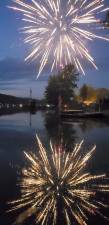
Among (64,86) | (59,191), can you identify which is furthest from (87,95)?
(59,191)

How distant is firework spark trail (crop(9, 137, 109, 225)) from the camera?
26.7ft

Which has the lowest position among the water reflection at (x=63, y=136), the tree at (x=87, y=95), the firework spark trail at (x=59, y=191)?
the firework spark trail at (x=59, y=191)

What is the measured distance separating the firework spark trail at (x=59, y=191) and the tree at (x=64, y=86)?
101763mm

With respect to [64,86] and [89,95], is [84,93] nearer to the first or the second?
[89,95]

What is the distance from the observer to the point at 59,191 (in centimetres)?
991

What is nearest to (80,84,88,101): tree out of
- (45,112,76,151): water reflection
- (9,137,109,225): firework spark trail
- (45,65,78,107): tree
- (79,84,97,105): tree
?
(79,84,97,105): tree

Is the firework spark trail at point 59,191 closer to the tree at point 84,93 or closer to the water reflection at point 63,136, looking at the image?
the water reflection at point 63,136

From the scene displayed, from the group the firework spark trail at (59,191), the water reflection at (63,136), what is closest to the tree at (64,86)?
the water reflection at (63,136)

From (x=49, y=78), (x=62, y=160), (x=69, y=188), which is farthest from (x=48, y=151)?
(x=49, y=78)

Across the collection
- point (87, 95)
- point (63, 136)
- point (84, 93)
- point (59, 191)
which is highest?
point (84, 93)

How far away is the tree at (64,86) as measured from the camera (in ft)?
383

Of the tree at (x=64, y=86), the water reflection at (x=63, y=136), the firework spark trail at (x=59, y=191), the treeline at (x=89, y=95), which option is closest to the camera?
the firework spark trail at (x=59, y=191)

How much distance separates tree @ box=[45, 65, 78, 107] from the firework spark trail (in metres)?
102

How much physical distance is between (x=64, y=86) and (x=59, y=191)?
110050 mm
